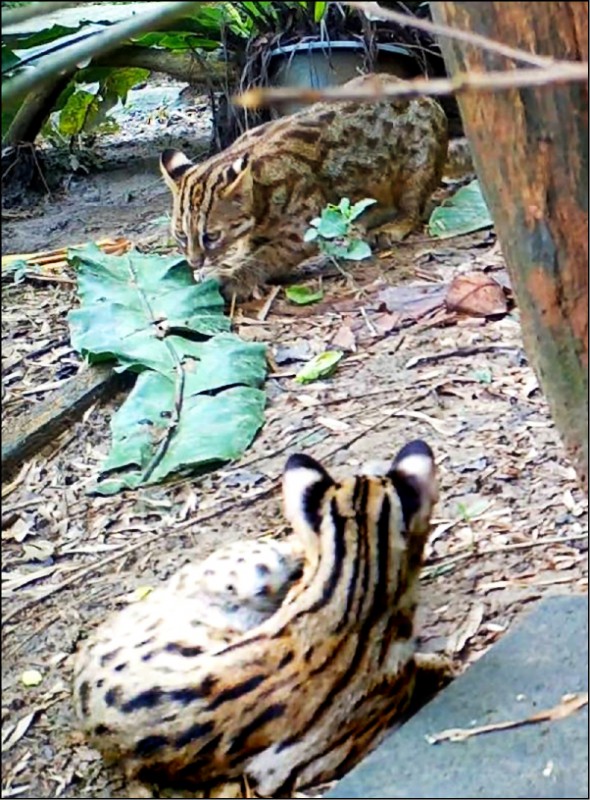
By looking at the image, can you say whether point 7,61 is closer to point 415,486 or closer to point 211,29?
point 415,486

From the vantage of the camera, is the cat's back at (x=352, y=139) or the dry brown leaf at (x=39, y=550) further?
the cat's back at (x=352, y=139)

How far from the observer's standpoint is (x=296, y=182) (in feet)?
20.5

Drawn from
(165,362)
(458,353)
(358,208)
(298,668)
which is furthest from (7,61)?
(358,208)

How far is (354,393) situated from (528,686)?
88.3 inches

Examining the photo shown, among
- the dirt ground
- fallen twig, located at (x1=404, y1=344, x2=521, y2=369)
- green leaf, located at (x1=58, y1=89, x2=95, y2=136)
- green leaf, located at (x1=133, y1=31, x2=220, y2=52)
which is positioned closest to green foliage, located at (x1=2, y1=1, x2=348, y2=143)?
green leaf, located at (x1=133, y1=31, x2=220, y2=52)

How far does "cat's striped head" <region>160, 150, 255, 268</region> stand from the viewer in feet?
19.7

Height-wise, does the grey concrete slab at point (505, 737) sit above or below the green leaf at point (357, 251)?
above

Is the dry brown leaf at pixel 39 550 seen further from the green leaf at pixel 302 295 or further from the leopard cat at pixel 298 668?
the green leaf at pixel 302 295

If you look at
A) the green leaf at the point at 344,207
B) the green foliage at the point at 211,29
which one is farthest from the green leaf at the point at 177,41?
the green leaf at the point at 344,207

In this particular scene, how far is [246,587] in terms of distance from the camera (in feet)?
11.0

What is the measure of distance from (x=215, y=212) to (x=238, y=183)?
0.17 meters

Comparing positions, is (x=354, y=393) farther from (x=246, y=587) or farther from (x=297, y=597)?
(x=297, y=597)

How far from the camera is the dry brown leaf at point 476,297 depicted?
17.6ft

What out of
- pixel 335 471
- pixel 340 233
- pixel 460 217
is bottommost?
pixel 460 217
